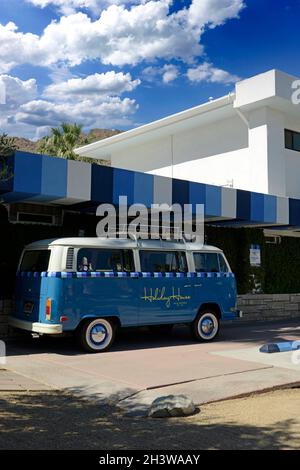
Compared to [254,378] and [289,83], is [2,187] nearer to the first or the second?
[254,378]

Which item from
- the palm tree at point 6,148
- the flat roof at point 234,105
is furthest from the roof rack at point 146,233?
the flat roof at point 234,105

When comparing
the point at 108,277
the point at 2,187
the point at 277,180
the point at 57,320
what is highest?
the point at 277,180

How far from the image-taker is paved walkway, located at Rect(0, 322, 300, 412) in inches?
283

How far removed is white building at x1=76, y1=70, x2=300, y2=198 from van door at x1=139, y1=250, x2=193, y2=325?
755 cm

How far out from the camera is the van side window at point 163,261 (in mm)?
10695

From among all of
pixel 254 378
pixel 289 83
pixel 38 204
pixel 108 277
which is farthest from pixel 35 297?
pixel 289 83

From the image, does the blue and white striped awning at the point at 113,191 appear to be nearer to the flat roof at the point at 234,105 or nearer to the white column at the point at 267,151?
the white column at the point at 267,151

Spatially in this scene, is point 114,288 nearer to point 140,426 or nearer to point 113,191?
point 113,191

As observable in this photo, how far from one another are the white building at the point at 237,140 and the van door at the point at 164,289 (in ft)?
24.8

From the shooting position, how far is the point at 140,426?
5.60 m

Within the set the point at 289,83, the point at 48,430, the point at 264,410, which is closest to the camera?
the point at 48,430

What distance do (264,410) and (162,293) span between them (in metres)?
4.75

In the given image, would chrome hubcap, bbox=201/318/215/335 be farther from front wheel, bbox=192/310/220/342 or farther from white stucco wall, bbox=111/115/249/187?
white stucco wall, bbox=111/115/249/187

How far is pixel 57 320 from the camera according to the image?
30.7 feet
